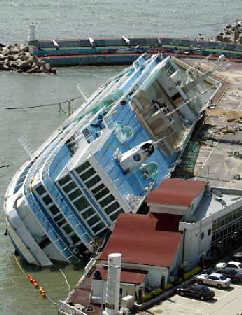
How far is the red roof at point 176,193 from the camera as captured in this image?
4981 centimetres

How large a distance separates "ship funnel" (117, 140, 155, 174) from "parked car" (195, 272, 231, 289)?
10290mm

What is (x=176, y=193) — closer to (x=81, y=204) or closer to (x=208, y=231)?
(x=208, y=231)

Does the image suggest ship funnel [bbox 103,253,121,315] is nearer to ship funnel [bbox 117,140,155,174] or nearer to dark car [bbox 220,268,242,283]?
dark car [bbox 220,268,242,283]

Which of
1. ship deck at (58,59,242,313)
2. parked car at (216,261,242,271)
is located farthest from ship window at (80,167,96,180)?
parked car at (216,261,242,271)

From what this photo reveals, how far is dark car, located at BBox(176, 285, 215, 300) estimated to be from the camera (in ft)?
148

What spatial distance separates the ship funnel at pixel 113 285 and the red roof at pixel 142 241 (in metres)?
4.60

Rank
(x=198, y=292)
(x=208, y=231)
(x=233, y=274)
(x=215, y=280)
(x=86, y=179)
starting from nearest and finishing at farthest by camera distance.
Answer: (x=198, y=292), (x=215, y=280), (x=233, y=274), (x=208, y=231), (x=86, y=179)

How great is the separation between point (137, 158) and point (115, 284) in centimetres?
1537

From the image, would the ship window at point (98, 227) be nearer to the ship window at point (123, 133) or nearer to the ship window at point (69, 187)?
the ship window at point (69, 187)

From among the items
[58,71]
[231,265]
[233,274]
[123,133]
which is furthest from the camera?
[58,71]

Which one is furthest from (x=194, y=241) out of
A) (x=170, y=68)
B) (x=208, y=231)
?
(x=170, y=68)

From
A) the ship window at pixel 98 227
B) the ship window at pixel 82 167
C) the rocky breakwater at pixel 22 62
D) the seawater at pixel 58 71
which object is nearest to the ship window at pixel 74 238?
the ship window at pixel 98 227

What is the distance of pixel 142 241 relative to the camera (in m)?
48.1

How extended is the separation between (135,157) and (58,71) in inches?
2179
